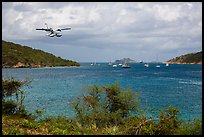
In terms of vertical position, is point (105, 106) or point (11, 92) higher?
point (11, 92)

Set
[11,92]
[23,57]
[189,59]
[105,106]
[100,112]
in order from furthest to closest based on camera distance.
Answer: [189,59] < [23,57] < [11,92] < [105,106] < [100,112]

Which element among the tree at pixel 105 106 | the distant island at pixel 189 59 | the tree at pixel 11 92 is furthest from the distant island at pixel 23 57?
the tree at pixel 105 106

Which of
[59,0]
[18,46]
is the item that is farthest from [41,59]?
[59,0]

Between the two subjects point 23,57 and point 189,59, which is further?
point 189,59

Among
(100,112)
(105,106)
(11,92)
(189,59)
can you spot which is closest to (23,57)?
(189,59)

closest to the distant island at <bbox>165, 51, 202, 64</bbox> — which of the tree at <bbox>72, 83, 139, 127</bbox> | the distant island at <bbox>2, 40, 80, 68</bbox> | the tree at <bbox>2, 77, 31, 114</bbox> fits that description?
the distant island at <bbox>2, 40, 80, 68</bbox>

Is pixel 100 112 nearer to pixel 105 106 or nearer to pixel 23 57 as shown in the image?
pixel 105 106

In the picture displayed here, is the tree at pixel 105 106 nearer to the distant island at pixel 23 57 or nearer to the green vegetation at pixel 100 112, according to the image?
the green vegetation at pixel 100 112

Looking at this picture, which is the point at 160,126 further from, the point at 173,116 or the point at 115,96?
the point at 115,96

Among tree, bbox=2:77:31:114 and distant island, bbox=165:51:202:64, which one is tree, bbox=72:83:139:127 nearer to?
tree, bbox=2:77:31:114
